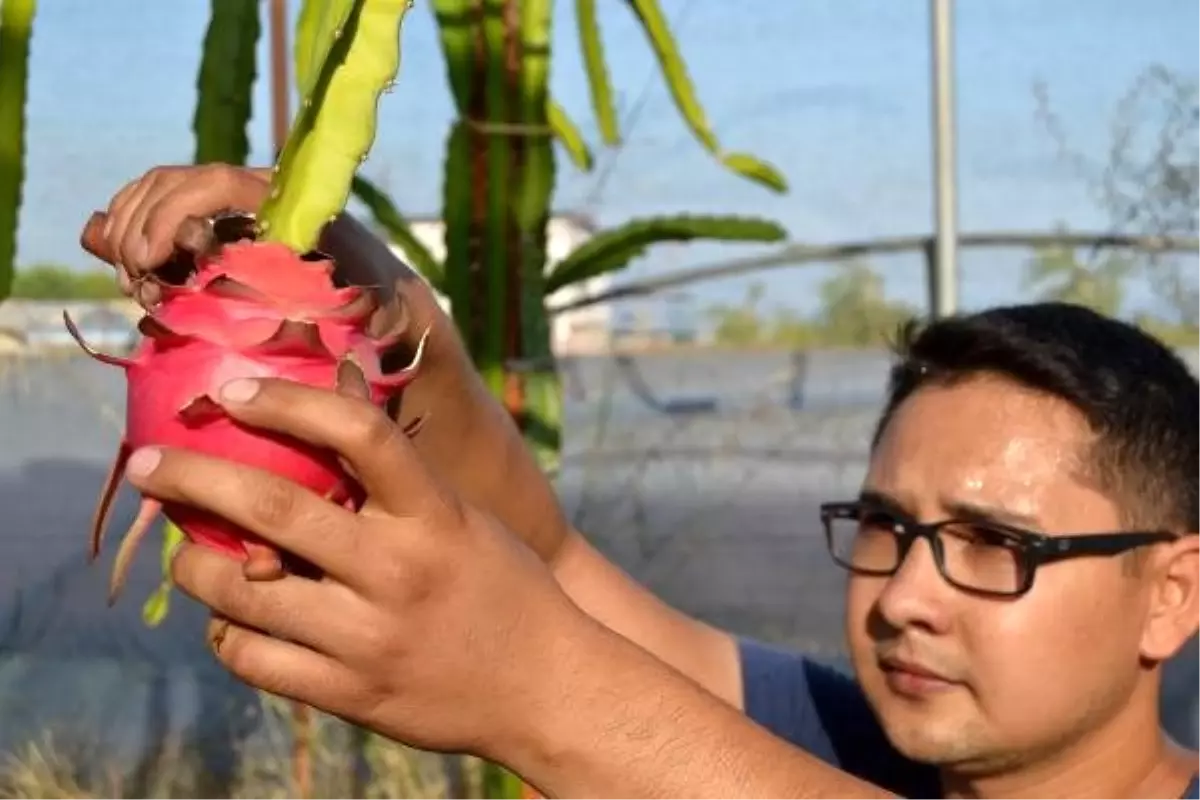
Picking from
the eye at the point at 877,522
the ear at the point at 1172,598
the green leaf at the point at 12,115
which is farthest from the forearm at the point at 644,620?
the green leaf at the point at 12,115

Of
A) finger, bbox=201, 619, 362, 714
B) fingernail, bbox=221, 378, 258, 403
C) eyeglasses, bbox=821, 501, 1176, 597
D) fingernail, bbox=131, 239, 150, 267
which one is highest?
fingernail, bbox=131, 239, 150, 267

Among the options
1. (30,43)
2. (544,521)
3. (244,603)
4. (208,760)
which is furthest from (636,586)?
(208,760)

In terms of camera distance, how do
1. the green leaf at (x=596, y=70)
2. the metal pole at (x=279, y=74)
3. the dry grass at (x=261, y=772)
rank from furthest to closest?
the dry grass at (x=261, y=772), the metal pole at (x=279, y=74), the green leaf at (x=596, y=70)

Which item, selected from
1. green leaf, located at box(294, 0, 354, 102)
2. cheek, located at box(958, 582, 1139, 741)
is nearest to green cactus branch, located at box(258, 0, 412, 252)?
green leaf, located at box(294, 0, 354, 102)

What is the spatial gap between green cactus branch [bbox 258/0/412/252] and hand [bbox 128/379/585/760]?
4.8 inches

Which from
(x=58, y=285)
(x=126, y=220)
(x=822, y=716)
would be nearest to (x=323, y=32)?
(x=126, y=220)

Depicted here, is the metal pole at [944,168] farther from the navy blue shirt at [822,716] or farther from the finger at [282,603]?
the finger at [282,603]

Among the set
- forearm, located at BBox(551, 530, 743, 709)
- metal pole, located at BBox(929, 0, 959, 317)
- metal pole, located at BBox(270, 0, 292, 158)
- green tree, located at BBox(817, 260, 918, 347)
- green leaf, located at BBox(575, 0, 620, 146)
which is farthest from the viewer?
green tree, located at BBox(817, 260, 918, 347)

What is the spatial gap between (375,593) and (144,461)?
0.10 metres

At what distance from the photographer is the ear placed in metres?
1.11

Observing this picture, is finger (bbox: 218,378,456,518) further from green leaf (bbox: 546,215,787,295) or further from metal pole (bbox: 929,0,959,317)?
metal pole (bbox: 929,0,959,317)

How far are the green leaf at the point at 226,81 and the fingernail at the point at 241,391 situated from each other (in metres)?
0.52

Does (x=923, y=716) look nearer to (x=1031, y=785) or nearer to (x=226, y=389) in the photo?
(x=1031, y=785)

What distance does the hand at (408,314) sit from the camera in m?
0.81
